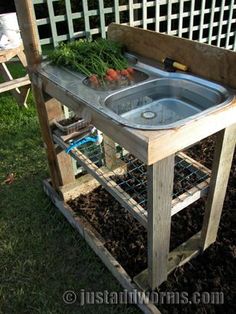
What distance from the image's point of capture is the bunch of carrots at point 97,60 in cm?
169

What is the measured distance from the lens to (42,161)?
3.06 meters

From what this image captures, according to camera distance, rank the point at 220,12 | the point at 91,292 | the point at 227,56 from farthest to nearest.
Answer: the point at 220,12 → the point at 91,292 → the point at 227,56

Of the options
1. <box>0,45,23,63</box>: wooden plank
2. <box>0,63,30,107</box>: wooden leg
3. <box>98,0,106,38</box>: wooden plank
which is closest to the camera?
<box>98,0,106,38</box>: wooden plank

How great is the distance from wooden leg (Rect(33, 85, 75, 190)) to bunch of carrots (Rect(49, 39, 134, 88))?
256 mm

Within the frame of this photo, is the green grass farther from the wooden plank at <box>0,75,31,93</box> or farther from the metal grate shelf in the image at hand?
the wooden plank at <box>0,75,31,93</box>

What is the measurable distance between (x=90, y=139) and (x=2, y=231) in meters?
0.97

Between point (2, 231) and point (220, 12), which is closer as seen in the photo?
point (2, 231)

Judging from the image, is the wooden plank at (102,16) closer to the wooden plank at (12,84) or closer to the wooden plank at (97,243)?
the wooden plank at (97,243)

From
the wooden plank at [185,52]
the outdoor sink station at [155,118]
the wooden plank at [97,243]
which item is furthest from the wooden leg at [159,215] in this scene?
the wooden plank at [185,52]

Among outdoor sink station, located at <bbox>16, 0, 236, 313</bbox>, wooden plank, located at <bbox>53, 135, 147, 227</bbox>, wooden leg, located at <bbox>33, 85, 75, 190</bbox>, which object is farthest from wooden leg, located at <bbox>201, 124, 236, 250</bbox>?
wooden leg, located at <bbox>33, 85, 75, 190</bbox>

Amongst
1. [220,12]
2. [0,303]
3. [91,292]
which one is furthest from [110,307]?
[220,12]

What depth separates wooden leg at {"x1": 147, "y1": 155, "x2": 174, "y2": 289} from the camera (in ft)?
4.38

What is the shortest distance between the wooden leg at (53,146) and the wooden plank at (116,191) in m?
0.11

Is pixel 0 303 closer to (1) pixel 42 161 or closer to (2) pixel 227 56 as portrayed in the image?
(1) pixel 42 161
